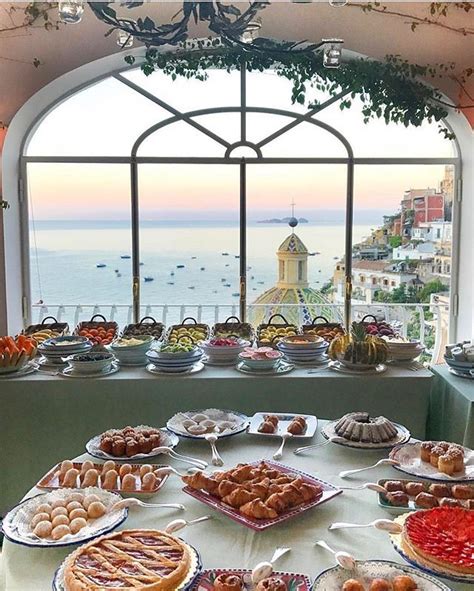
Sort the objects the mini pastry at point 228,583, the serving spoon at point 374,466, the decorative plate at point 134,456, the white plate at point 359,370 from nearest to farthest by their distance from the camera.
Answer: the mini pastry at point 228,583, the serving spoon at point 374,466, the decorative plate at point 134,456, the white plate at point 359,370

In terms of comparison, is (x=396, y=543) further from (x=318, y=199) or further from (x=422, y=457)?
(x=318, y=199)

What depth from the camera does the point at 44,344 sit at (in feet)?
10.2

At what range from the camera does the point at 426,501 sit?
147 centimetres

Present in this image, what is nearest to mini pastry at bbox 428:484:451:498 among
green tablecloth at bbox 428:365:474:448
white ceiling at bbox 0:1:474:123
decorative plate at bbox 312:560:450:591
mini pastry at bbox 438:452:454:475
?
mini pastry at bbox 438:452:454:475

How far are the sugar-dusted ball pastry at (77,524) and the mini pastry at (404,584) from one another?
0.70m

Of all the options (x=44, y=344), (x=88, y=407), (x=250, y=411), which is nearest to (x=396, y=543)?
(x=250, y=411)

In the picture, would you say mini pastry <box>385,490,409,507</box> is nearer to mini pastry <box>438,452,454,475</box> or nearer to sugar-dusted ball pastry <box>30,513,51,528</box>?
mini pastry <box>438,452,454,475</box>

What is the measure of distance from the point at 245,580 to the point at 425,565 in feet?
1.20

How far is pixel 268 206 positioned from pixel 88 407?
2.46 meters

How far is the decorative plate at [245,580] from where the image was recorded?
113 centimetres

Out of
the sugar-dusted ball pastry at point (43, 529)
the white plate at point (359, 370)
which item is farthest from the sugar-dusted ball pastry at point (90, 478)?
the white plate at point (359, 370)

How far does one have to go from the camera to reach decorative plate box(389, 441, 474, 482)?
1631 millimetres

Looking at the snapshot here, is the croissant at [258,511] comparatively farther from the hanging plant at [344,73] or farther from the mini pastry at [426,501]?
the hanging plant at [344,73]

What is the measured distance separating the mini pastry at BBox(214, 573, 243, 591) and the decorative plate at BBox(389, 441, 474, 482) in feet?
2.35
